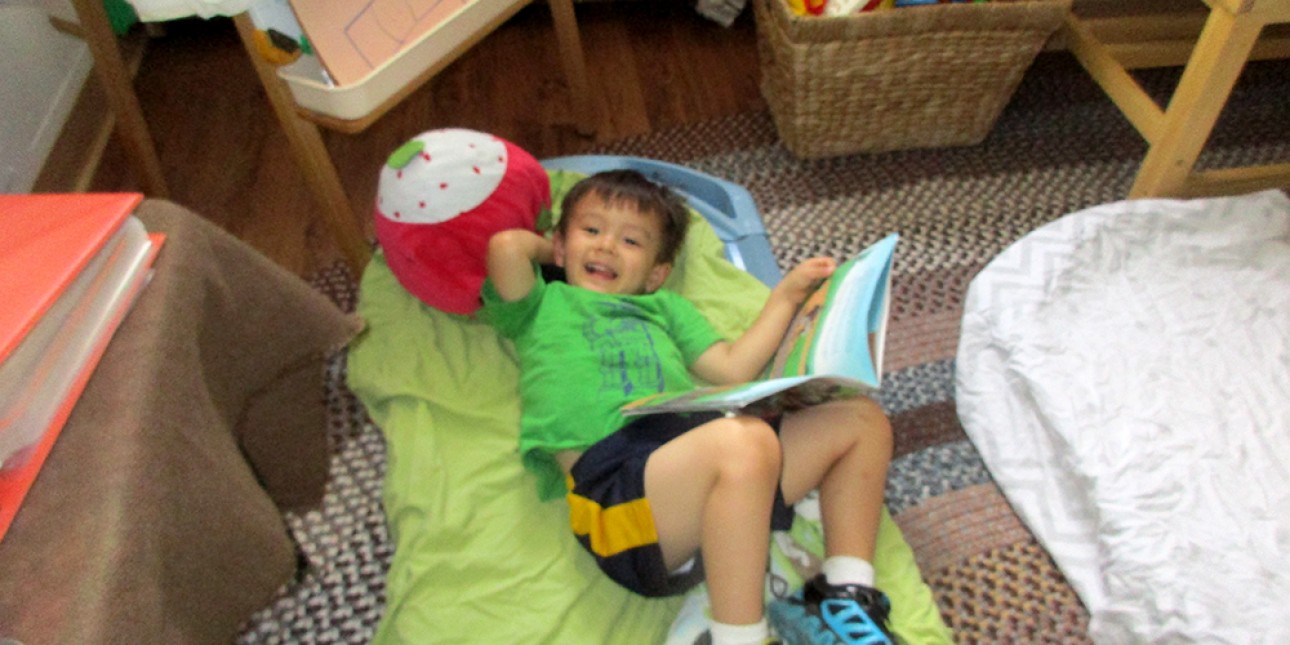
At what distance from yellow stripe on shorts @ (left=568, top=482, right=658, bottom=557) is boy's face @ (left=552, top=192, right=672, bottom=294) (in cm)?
30

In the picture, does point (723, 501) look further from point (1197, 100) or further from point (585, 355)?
point (1197, 100)

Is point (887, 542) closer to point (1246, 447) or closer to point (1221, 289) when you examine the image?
point (1246, 447)

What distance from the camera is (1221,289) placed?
45.0 inches

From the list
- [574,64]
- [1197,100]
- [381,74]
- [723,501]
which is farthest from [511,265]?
[1197,100]

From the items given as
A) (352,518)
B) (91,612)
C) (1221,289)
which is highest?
(91,612)

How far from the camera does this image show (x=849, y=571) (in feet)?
2.85

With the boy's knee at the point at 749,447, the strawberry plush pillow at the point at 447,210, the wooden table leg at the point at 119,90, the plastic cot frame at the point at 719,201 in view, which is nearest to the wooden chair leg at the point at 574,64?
the plastic cot frame at the point at 719,201

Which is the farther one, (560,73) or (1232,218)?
(560,73)

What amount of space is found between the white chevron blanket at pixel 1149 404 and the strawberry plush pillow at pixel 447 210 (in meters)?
0.68

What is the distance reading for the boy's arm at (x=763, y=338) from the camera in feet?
3.28

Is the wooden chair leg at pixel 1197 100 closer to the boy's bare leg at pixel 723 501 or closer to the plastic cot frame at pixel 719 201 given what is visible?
the plastic cot frame at pixel 719 201

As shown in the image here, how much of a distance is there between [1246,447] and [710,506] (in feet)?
2.22

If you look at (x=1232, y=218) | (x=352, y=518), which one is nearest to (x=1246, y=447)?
(x=1232, y=218)

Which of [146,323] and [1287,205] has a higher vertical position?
[146,323]
